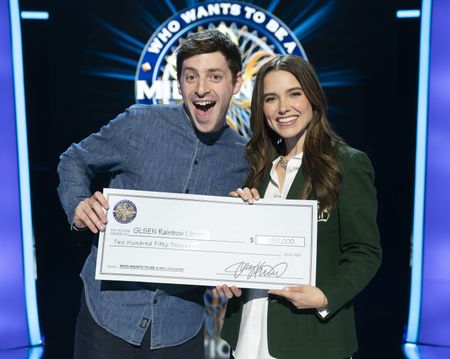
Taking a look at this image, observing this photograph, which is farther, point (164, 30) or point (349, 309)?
point (164, 30)

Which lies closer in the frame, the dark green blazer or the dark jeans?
the dark green blazer

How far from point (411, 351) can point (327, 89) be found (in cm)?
188

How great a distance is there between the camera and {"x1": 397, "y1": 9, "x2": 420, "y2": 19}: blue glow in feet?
12.3

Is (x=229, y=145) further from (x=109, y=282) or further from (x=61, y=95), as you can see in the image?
(x=61, y=95)

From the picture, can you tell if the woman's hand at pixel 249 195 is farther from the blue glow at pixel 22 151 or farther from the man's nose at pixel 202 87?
the blue glow at pixel 22 151

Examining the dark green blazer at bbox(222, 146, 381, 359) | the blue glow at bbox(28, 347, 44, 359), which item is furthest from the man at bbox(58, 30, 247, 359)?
the blue glow at bbox(28, 347, 44, 359)

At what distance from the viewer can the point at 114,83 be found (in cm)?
388

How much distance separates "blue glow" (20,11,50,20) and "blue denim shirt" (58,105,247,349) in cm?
232

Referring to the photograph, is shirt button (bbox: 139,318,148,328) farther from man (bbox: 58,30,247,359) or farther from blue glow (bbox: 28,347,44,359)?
blue glow (bbox: 28,347,44,359)

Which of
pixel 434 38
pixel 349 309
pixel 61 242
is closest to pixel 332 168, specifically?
pixel 349 309

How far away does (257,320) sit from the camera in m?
1.68

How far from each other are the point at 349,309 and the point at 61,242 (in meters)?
2.79

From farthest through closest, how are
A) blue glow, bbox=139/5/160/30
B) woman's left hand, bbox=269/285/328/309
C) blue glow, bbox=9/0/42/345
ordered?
blue glow, bbox=139/5/160/30 → blue glow, bbox=9/0/42/345 → woman's left hand, bbox=269/285/328/309
